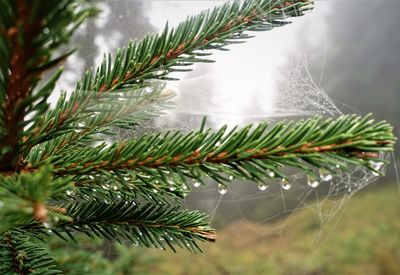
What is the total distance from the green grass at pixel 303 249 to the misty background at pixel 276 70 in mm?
804

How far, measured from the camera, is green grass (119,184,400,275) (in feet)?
15.2

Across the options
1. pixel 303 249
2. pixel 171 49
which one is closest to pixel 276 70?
pixel 171 49

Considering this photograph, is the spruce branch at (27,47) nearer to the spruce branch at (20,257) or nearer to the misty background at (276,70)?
the spruce branch at (20,257)

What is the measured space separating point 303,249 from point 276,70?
131 inches

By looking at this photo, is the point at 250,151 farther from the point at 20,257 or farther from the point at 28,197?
the point at 20,257

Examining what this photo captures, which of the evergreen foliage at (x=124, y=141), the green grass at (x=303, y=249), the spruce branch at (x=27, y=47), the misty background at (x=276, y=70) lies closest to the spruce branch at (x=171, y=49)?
the evergreen foliage at (x=124, y=141)

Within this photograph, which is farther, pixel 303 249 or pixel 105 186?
pixel 303 249

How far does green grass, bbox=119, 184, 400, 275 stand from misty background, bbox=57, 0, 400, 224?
80cm

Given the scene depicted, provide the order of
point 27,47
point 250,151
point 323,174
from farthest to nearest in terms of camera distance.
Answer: point 323,174 → point 250,151 → point 27,47

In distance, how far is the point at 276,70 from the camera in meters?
3.38

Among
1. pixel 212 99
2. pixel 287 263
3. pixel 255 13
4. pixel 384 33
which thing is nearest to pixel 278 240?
pixel 287 263

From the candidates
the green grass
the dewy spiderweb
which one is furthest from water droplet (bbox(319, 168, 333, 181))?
the green grass

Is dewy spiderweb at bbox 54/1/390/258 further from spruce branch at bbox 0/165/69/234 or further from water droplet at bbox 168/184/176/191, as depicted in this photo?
spruce branch at bbox 0/165/69/234

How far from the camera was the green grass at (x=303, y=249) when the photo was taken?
464 cm
